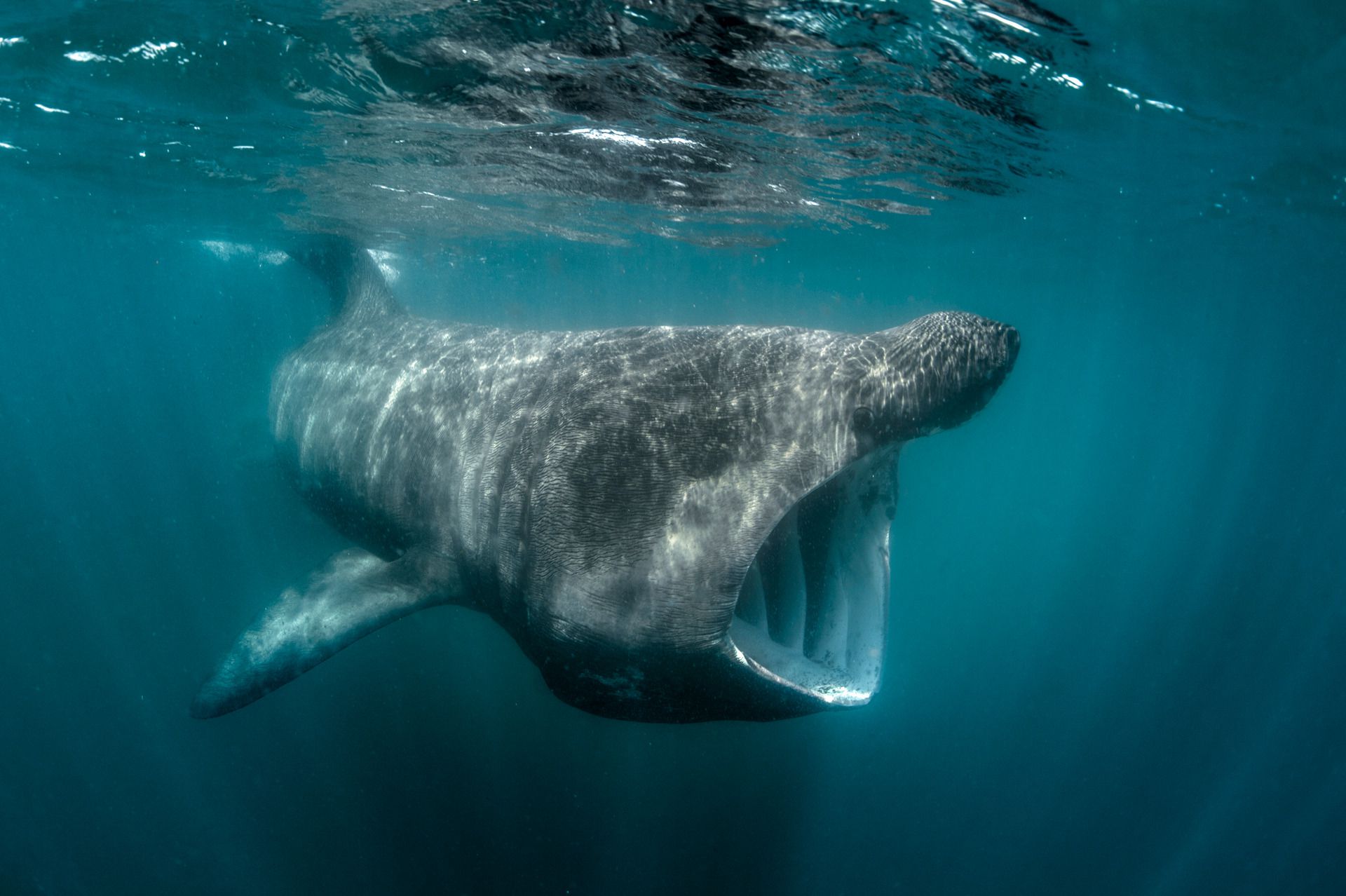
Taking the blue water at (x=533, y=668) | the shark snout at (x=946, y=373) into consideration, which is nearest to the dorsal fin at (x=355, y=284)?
the blue water at (x=533, y=668)

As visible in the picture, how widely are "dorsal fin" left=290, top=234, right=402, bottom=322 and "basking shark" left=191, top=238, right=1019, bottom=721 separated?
456cm

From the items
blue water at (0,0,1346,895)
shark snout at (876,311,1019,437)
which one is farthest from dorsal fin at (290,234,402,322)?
shark snout at (876,311,1019,437)

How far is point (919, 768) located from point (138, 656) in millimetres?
16454

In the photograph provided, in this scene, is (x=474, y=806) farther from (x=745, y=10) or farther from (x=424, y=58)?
(x=745, y=10)

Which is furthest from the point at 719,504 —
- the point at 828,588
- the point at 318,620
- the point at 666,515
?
the point at 318,620

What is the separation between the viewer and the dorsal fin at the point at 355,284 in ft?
31.4

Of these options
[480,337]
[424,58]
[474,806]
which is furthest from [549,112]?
[474,806]

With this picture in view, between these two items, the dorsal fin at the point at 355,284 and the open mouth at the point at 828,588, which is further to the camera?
the dorsal fin at the point at 355,284

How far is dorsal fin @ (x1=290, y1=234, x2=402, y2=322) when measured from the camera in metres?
9.59

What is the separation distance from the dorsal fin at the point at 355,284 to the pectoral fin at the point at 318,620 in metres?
4.93

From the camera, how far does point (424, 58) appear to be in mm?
7793

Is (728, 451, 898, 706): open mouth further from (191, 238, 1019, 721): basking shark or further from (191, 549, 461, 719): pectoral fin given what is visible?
(191, 549, 461, 719): pectoral fin

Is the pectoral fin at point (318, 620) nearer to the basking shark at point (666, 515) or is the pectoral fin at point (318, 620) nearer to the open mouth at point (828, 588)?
the basking shark at point (666, 515)

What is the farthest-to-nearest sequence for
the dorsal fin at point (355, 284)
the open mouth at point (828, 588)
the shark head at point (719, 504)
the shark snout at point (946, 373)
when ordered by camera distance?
the dorsal fin at point (355, 284), the open mouth at point (828, 588), the shark snout at point (946, 373), the shark head at point (719, 504)
